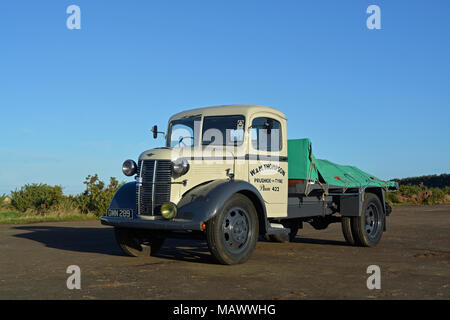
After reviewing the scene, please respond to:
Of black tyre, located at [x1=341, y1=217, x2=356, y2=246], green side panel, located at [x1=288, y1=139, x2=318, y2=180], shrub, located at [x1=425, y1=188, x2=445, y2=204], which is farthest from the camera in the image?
shrub, located at [x1=425, y1=188, x2=445, y2=204]

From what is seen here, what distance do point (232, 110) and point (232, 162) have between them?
113 cm

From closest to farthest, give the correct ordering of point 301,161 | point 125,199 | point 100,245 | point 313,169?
point 125,199, point 301,161, point 313,169, point 100,245

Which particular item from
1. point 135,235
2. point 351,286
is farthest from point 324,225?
point 351,286

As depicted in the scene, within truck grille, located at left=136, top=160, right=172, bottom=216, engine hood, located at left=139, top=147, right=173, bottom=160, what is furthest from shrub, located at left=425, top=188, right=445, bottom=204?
truck grille, located at left=136, top=160, right=172, bottom=216

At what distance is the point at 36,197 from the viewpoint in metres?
23.7

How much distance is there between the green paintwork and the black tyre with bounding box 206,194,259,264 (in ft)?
6.70

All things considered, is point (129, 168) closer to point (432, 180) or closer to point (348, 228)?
point (348, 228)

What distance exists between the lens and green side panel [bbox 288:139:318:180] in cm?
988

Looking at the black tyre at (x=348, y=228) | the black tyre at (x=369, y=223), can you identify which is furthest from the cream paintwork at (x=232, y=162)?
the black tyre at (x=369, y=223)

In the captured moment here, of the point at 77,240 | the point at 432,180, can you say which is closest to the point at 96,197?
the point at 77,240

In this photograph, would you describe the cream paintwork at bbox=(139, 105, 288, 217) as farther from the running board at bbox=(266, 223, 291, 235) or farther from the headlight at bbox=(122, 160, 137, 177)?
the running board at bbox=(266, 223, 291, 235)

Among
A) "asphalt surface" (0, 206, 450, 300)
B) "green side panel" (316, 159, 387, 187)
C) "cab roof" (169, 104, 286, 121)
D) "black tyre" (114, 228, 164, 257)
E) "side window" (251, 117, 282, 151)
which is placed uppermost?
"cab roof" (169, 104, 286, 121)

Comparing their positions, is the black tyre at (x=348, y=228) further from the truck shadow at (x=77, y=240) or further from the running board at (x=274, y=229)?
the truck shadow at (x=77, y=240)
